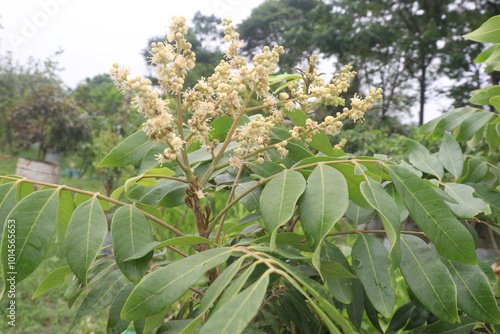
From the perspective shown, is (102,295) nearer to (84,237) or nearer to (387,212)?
(84,237)

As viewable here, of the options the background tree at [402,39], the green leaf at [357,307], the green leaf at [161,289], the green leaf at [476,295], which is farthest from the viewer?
the background tree at [402,39]

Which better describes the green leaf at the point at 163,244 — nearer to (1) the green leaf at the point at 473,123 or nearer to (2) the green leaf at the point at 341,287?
(2) the green leaf at the point at 341,287

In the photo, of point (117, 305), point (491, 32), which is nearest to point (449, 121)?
point (491, 32)

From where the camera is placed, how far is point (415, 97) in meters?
6.43

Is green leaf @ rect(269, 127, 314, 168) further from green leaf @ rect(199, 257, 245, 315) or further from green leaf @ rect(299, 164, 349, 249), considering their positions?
green leaf @ rect(199, 257, 245, 315)

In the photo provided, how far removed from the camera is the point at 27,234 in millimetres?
→ 582

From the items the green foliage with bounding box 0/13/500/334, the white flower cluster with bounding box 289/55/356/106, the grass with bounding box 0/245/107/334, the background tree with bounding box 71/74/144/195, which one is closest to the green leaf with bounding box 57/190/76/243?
the green foliage with bounding box 0/13/500/334

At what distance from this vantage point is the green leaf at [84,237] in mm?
575

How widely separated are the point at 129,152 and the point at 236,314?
0.51 meters

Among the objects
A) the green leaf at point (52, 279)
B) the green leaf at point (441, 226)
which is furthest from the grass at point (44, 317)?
the green leaf at point (441, 226)

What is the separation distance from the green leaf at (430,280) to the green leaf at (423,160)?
0.32 meters

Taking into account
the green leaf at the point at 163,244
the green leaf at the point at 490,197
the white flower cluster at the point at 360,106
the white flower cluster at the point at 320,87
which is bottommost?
the green leaf at the point at 163,244

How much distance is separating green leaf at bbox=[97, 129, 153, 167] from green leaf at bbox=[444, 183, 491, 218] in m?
0.61

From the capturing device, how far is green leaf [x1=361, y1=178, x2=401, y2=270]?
0.52m
